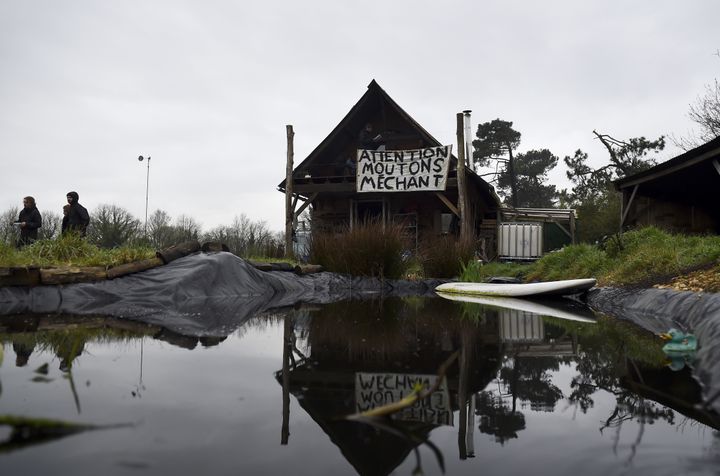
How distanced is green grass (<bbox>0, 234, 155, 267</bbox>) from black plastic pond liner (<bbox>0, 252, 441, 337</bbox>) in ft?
1.45

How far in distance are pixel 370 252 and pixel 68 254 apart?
460 centimetres

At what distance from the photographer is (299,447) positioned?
4.22ft

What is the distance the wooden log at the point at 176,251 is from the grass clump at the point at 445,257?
4.59 meters

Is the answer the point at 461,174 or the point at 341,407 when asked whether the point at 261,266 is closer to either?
the point at 341,407

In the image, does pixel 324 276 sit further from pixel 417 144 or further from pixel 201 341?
pixel 417 144

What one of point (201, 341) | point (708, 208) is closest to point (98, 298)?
point (201, 341)

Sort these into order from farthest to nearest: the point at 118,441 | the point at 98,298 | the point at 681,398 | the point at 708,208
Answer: the point at 708,208, the point at 98,298, the point at 681,398, the point at 118,441

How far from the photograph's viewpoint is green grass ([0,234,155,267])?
555 centimetres

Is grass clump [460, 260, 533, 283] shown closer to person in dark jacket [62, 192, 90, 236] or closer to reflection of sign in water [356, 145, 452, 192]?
reflection of sign in water [356, 145, 452, 192]

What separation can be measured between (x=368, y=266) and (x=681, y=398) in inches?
274

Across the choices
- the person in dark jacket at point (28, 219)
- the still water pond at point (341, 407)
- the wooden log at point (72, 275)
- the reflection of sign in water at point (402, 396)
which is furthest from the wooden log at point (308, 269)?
the reflection of sign in water at point (402, 396)

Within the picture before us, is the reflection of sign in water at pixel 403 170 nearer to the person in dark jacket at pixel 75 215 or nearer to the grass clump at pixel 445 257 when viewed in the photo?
the grass clump at pixel 445 257

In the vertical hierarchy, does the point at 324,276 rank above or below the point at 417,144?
below

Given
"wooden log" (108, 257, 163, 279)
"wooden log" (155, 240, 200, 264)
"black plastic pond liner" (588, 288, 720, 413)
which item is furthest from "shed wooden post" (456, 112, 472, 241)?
"wooden log" (108, 257, 163, 279)
